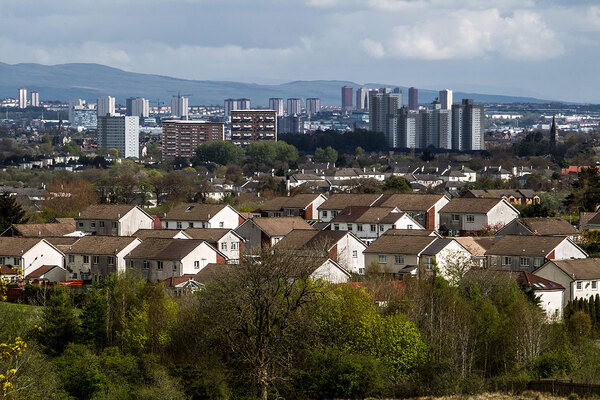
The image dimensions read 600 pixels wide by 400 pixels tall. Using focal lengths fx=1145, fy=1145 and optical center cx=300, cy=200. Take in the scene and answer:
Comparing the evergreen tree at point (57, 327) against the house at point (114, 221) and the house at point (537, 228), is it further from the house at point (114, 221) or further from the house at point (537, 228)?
the house at point (537, 228)

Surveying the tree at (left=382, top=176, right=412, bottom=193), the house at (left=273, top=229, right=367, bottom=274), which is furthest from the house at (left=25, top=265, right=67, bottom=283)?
the tree at (left=382, top=176, right=412, bottom=193)

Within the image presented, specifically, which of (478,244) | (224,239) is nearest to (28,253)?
(224,239)

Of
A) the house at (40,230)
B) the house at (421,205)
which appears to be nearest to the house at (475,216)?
the house at (421,205)

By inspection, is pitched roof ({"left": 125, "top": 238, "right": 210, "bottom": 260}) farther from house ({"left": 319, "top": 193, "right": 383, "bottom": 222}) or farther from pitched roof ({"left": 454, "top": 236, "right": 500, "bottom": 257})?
house ({"left": 319, "top": 193, "right": 383, "bottom": 222})

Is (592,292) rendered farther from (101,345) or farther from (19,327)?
(19,327)

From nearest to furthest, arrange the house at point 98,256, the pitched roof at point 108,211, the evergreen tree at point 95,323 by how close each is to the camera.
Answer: the evergreen tree at point 95,323
the house at point 98,256
the pitched roof at point 108,211

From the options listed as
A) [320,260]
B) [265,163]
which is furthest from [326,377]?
[265,163]

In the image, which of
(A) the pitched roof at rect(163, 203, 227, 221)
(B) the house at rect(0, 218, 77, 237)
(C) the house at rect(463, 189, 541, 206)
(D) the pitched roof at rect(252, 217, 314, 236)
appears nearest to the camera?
(D) the pitched roof at rect(252, 217, 314, 236)

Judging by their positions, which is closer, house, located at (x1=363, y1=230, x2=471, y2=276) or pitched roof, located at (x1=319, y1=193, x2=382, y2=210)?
house, located at (x1=363, y1=230, x2=471, y2=276)
